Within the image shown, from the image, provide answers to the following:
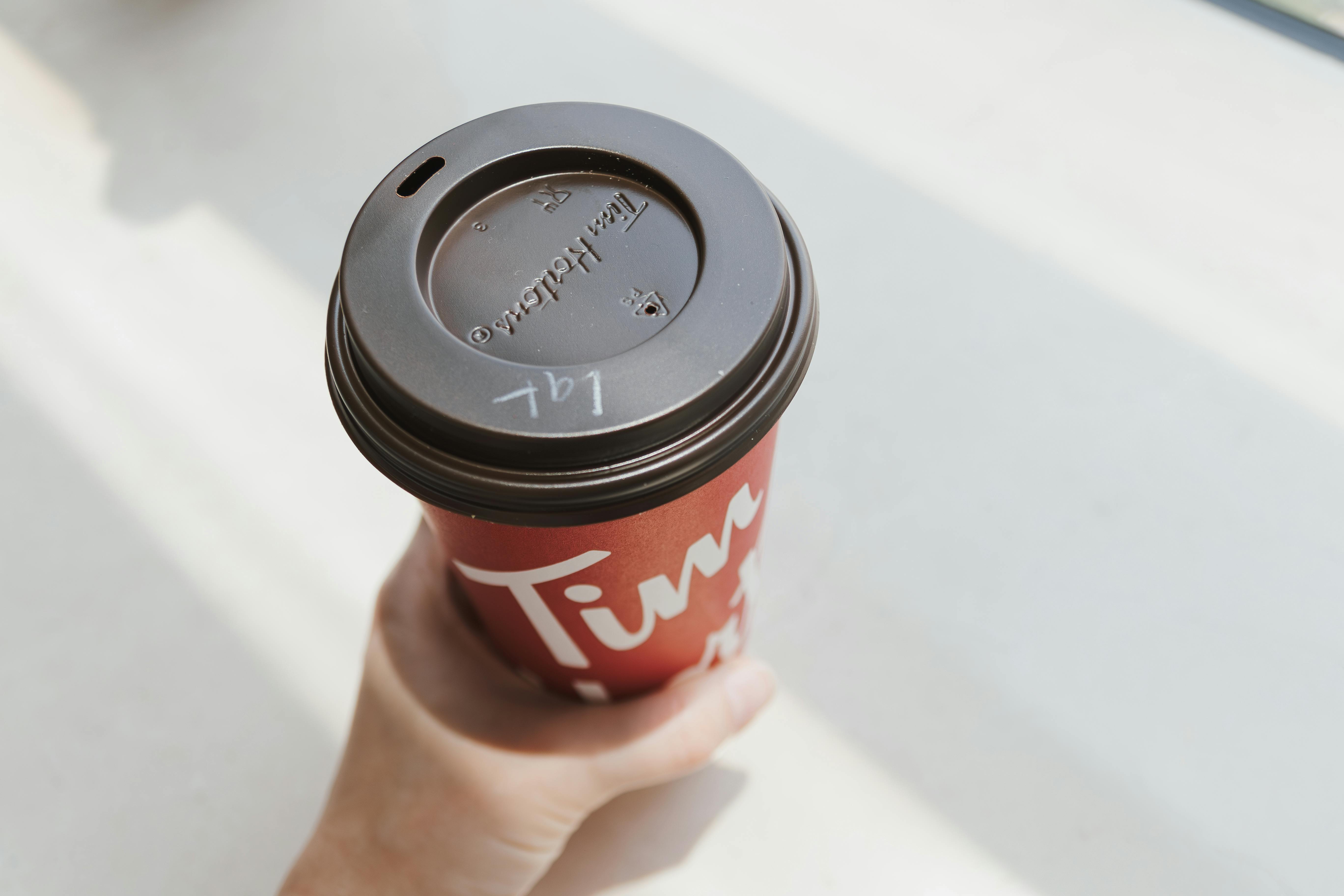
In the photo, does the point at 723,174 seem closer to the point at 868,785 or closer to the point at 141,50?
the point at 868,785

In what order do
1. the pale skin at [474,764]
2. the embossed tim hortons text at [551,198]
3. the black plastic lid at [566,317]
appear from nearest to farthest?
the black plastic lid at [566,317]
the embossed tim hortons text at [551,198]
the pale skin at [474,764]

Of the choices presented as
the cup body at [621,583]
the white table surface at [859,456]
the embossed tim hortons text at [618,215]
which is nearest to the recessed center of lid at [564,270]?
the embossed tim hortons text at [618,215]

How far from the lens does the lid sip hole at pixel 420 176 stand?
0.70m

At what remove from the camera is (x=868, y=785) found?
3.57 feet

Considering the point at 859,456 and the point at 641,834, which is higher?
the point at 859,456

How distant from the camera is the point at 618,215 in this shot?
710mm

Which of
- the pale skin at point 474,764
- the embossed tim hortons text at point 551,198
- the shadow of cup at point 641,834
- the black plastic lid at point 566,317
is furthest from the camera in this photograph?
the shadow of cup at point 641,834

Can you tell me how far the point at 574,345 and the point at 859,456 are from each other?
0.73m

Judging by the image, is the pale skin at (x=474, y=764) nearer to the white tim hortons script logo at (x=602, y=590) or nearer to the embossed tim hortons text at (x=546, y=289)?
the white tim hortons script logo at (x=602, y=590)

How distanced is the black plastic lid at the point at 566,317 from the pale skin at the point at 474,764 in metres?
0.40

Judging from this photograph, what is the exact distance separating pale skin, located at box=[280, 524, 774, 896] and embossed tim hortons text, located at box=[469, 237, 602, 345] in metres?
0.48

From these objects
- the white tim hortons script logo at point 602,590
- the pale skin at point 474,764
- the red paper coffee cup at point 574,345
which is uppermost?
the red paper coffee cup at point 574,345

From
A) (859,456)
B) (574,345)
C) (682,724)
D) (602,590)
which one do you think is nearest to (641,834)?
(682,724)

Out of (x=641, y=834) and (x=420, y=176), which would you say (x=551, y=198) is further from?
(x=641, y=834)
